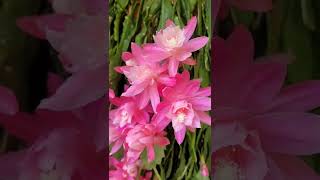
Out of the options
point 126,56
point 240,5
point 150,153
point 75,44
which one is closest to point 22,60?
point 75,44

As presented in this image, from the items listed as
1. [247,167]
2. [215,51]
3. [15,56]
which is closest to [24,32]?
[15,56]

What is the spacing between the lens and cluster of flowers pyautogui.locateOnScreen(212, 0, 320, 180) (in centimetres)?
100

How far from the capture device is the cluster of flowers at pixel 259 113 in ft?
3.30

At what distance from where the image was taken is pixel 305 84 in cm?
100

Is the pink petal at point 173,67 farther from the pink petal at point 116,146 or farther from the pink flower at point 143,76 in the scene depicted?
the pink petal at point 116,146

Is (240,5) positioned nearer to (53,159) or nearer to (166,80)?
(166,80)

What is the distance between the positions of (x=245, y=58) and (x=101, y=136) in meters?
0.32

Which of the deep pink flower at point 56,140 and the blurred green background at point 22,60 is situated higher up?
the blurred green background at point 22,60

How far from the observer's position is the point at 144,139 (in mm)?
1102

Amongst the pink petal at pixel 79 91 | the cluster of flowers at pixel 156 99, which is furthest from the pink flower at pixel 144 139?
the pink petal at pixel 79 91

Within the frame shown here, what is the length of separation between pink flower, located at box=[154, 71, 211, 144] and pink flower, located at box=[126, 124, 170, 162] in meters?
0.04

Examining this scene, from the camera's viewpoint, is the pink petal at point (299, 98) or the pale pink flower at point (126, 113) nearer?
the pink petal at point (299, 98)

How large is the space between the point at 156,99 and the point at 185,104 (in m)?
0.06

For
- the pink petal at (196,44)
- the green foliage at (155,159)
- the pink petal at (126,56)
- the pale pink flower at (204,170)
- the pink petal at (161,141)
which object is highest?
the pink petal at (196,44)
